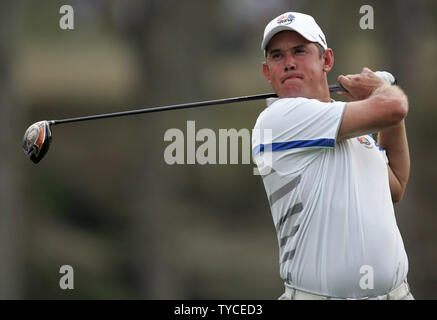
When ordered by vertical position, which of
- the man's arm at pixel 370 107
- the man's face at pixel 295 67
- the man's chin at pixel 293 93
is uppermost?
the man's face at pixel 295 67

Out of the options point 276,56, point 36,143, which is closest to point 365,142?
point 276,56

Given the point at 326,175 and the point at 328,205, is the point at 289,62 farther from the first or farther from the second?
the point at 328,205

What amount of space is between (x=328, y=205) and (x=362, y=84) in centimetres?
48

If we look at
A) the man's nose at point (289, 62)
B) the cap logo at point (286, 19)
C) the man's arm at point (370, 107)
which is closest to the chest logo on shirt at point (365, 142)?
the man's arm at point (370, 107)

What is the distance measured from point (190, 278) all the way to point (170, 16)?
3.40m

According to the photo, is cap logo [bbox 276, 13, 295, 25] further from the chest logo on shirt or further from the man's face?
the chest logo on shirt

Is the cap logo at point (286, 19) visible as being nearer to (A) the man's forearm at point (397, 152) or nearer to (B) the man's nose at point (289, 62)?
(B) the man's nose at point (289, 62)

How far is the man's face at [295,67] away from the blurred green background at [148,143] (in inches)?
193

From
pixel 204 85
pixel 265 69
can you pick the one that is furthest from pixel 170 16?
pixel 265 69

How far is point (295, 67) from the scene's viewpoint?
2762 mm

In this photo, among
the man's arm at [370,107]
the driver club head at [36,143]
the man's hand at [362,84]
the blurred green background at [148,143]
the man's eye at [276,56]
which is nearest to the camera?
the man's arm at [370,107]

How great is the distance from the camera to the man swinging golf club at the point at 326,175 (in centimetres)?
256

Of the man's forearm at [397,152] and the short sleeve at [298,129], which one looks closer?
the short sleeve at [298,129]

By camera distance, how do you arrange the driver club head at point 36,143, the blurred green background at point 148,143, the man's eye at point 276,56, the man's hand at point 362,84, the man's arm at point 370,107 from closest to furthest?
the man's arm at point 370,107
the man's hand at point 362,84
the man's eye at point 276,56
the driver club head at point 36,143
the blurred green background at point 148,143
